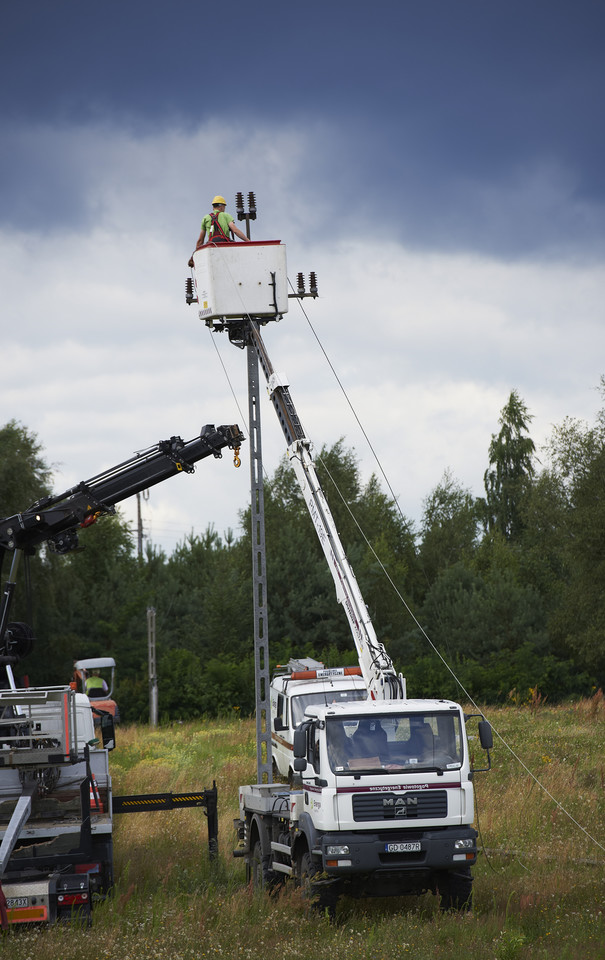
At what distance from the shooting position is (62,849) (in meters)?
11.1

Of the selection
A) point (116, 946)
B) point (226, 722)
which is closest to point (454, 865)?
point (116, 946)

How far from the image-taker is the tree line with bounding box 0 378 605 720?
37688 mm

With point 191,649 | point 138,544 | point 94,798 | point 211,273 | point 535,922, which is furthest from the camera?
point 138,544

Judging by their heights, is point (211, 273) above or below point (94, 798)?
above

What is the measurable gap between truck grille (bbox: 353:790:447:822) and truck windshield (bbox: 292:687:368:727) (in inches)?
380

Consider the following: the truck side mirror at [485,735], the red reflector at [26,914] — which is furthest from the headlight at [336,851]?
the red reflector at [26,914]

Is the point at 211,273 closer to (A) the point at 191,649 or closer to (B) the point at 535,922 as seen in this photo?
(B) the point at 535,922

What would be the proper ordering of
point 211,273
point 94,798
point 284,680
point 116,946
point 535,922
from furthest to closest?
1. point 284,680
2. point 211,273
3. point 94,798
4. point 535,922
5. point 116,946

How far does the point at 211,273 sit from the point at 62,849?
9.64m

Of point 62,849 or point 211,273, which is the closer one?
point 62,849

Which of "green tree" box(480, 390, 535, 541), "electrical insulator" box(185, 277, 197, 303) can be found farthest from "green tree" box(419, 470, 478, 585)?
"electrical insulator" box(185, 277, 197, 303)

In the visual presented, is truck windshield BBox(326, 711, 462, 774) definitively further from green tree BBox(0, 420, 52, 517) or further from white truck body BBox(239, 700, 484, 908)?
green tree BBox(0, 420, 52, 517)

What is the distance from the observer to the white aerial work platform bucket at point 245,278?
55.9 ft

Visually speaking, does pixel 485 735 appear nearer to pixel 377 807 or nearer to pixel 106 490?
pixel 377 807
